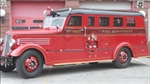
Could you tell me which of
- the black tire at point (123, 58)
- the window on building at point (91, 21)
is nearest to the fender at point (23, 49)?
the window on building at point (91, 21)

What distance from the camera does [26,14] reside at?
18797mm

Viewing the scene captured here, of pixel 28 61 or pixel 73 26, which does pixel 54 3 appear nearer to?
pixel 73 26

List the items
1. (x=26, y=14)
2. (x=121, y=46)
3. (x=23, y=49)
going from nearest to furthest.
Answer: (x=23, y=49)
(x=121, y=46)
(x=26, y=14)

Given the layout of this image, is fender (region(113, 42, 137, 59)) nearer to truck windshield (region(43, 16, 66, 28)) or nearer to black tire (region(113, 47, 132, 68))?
black tire (region(113, 47, 132, 68))

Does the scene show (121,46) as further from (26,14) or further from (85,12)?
(26,14)

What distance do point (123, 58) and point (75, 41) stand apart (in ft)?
7.93

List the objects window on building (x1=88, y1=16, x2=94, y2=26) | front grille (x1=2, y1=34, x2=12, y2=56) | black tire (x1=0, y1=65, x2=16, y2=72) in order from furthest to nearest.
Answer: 1. window on building (x1=88, y1=16, x2=94, y2=26)
2. black tire (x1=0, y1=65, x2=16, y2=72)
3. front grille (x1=2, y1=34, x2=12, y2=56)

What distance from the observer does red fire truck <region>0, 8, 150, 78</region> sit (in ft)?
29.5

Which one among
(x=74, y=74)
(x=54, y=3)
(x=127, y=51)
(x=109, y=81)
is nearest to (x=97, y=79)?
(x=109, y=81)

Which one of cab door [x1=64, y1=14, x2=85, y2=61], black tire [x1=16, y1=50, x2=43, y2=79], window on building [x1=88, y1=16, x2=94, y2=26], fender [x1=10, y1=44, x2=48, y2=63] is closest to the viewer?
fender [x1=10, y1=44, x2=48, y2=63]

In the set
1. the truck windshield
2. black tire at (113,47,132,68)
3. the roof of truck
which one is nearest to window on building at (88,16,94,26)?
the roof of truck

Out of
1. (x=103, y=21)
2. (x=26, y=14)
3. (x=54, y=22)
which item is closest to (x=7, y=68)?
(x=54, y=22)

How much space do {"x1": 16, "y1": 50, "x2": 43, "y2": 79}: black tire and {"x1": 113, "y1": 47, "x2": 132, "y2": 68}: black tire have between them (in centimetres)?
330

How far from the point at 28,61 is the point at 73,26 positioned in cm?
209
